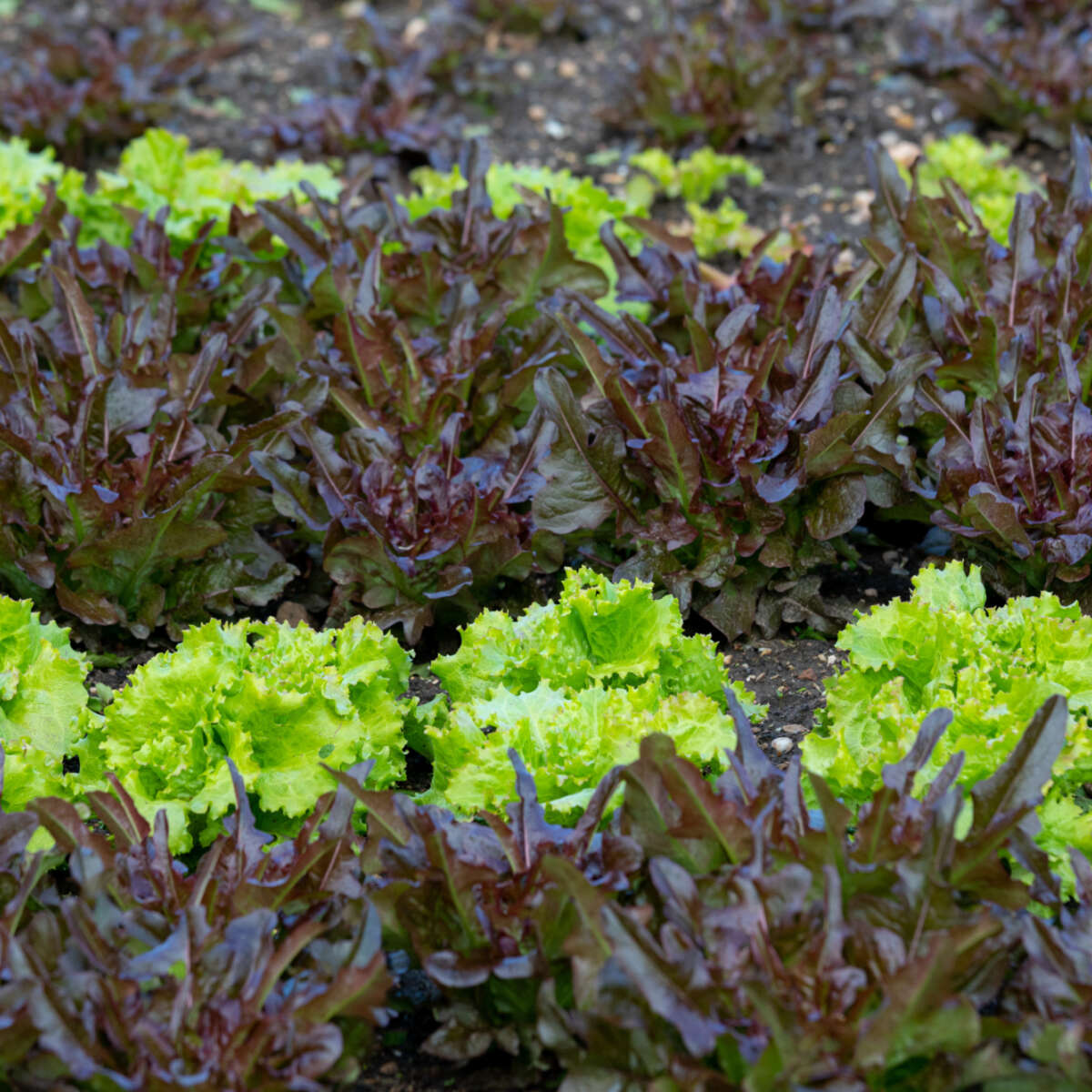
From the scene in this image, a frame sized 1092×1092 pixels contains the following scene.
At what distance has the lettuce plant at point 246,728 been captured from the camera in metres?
2.70

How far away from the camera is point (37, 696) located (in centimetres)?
296

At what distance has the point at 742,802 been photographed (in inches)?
91.4

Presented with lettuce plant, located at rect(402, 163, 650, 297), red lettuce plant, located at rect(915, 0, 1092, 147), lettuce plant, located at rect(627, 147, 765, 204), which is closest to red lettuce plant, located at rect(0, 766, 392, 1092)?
lettuce plant, located at rect(402, 163, 650, 297)

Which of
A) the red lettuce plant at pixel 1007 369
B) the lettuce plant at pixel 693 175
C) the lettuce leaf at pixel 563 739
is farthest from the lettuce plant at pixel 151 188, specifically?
the lettuce leaf at pixel 563 739

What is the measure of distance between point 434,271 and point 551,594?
1.25 meters

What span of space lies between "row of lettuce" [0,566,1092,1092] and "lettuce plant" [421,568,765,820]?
0.01 meters

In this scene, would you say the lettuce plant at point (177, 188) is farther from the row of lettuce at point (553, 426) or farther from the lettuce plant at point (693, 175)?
the lettuce plant at point (693, 175)

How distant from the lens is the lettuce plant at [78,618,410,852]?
2.70 m

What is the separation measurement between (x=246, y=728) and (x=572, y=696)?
0.72 meters

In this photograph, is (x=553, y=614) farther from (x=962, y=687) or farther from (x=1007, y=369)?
(x=1007, y=369)

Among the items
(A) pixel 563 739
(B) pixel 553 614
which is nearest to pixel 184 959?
(A) pixel 563 739

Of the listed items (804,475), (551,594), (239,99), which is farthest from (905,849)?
(239,99)

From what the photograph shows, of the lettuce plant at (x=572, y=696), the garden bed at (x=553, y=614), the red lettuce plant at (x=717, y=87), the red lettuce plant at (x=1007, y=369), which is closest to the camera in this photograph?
the garden bed at (x=553, y=614)

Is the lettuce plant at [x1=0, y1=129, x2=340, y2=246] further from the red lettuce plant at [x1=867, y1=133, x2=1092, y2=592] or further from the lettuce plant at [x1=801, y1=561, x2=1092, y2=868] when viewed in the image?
the lettuce plant at [x1=801, y1=561, x2=1092, y2=868]
